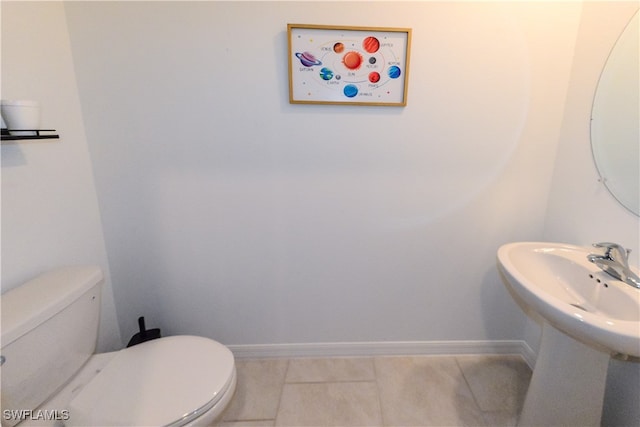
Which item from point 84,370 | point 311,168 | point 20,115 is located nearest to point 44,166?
point 20,115

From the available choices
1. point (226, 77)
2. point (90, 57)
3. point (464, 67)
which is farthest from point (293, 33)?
point (90, 57)

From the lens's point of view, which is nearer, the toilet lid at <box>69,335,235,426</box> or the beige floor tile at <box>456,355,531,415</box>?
the toilet lid at <box>69,335,235,426</box>

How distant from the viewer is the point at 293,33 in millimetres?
1279

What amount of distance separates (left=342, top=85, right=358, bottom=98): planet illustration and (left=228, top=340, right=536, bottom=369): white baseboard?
1.28 meters

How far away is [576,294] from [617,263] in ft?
0.62

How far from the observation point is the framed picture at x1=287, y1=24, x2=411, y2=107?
1286 millimetres

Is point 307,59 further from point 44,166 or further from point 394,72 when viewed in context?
point 44,166

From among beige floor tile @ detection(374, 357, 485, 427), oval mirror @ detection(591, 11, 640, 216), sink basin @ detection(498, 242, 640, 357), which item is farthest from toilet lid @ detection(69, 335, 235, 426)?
oval mirror @ detection(591, 11, 640, 216)

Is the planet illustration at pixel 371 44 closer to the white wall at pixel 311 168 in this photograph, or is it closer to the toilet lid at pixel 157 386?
the white wall at pixel 311 168

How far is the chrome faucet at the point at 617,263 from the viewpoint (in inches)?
39.4

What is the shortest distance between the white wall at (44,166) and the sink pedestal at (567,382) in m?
1.90

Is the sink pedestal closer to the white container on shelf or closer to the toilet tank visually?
the toilet tank

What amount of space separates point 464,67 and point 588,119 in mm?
553

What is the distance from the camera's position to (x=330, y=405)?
144 cm
